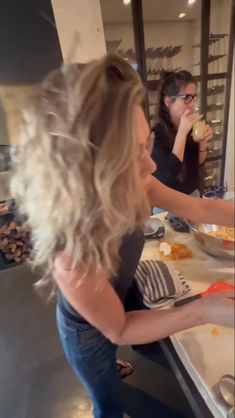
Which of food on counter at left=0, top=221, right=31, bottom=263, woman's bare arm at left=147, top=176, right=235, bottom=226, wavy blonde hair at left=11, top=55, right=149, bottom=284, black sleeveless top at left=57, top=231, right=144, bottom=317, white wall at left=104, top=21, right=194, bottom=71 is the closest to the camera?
wavy blonde hair at left=11, top=55, right=149, bottom=284

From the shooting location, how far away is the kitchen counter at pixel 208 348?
0.35 meters

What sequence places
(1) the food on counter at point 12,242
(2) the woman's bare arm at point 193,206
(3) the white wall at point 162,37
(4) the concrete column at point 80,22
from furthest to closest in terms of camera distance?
(1) the food on counter at point 12,242 → (3) the white wall at point 162,37 → (4) the concrete column at point 80,22 → (2) the woman's bare arm at point 193,206

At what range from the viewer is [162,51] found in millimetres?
1589

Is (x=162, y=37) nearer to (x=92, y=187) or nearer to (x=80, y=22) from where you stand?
(x=80, y=22)

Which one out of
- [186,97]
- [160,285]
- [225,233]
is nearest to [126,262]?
[160,285]

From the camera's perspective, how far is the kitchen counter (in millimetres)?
347

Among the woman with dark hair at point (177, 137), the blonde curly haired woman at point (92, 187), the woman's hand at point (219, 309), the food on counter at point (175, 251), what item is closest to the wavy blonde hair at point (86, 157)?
the blonde curly haired woman at point (92, 187)

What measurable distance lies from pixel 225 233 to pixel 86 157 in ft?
1.11

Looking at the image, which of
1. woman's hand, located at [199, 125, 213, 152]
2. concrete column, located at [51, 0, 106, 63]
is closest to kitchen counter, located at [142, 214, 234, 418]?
woman's hand, located at [199, 125, 213, 152]

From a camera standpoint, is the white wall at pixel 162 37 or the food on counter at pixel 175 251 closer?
the food on counter at pixel 175 251

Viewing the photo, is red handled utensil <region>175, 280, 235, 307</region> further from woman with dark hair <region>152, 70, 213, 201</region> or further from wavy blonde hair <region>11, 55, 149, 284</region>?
woman with dark hair <region>152, 70, 213, 201</region>

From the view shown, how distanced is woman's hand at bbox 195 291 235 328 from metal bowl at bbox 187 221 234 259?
14 centimetres

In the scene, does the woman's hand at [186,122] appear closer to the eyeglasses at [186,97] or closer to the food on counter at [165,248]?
the eyeglasses at [186,97]

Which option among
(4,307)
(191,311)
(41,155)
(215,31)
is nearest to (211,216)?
(191,311)
